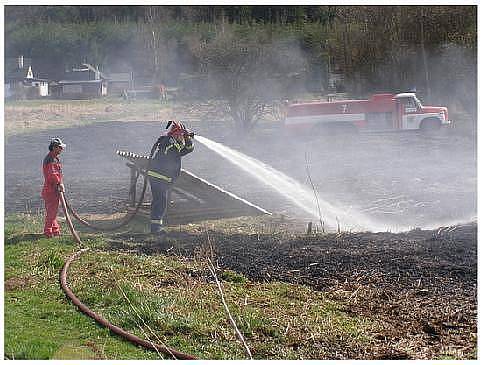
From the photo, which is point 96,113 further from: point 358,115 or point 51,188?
point 51,188

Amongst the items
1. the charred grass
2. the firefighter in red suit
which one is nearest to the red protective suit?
the firefighter in red suit

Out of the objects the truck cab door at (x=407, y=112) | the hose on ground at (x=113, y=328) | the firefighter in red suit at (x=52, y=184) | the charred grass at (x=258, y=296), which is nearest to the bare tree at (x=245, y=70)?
the truck cab door at (x=407, y=112)

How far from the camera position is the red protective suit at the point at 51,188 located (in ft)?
25.9

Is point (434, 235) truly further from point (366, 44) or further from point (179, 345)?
point (366, 44)

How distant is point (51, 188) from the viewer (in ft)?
26.1

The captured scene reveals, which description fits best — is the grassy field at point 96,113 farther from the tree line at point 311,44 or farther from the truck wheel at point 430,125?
the truck wheel at point 430,125

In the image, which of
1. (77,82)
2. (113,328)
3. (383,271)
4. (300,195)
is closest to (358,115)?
(300,195)

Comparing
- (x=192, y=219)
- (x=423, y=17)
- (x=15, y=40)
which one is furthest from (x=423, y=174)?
(x=15, y=40)

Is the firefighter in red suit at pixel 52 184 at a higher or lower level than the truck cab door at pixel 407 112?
lower

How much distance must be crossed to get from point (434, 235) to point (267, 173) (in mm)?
7261

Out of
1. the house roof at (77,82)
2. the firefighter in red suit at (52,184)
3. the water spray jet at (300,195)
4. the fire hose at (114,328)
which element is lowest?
the fire hose at (114,328)

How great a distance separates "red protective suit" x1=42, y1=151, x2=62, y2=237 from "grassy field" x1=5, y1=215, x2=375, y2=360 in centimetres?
118

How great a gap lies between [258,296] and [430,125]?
17.2 metres

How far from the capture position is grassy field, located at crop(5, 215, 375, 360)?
4.35 meters
